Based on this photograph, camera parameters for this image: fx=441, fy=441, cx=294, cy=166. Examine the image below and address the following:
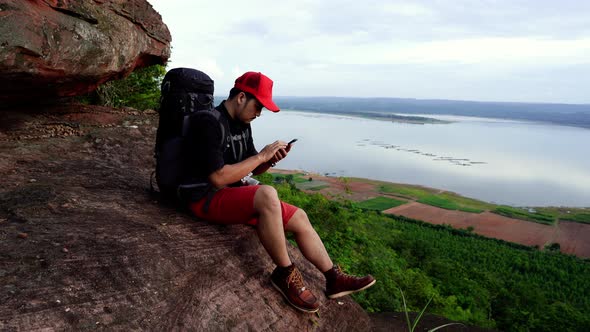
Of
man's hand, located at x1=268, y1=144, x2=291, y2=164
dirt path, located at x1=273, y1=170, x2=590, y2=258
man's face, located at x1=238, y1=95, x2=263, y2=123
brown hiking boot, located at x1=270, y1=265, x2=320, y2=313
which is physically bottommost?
dirt path, located at x1=273, y1=170, x2=590, y2=258

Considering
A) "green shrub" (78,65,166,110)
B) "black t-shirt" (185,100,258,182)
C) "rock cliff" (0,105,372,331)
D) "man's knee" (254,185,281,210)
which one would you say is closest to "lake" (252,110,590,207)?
"green shrub" (78,65,166,110)

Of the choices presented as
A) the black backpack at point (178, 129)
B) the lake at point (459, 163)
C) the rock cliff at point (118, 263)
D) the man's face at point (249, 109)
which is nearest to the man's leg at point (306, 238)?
the rock cliff at point (118, 263)

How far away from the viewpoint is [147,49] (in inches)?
310

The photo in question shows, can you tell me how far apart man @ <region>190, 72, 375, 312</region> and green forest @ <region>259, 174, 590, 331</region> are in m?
3.24

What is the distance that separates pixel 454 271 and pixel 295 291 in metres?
25.3

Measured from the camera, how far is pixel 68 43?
5688 millimetres

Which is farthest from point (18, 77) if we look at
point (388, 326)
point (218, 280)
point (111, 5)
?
point (388, 326)

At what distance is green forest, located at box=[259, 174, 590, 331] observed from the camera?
442 inches

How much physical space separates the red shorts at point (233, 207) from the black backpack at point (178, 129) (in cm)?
12

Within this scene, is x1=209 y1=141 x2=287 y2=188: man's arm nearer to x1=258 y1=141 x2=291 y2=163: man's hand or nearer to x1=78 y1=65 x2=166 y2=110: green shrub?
x1=258 y1=141 x2=291 y2=163: man's hand

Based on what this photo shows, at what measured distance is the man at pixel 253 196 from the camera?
3412 millimetres

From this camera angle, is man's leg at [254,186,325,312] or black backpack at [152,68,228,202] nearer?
man's leg at [254,186,325,312]

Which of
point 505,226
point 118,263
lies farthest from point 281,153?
point 505,226

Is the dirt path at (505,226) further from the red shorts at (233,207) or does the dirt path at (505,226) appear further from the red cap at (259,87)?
the red cap at (259,87)
